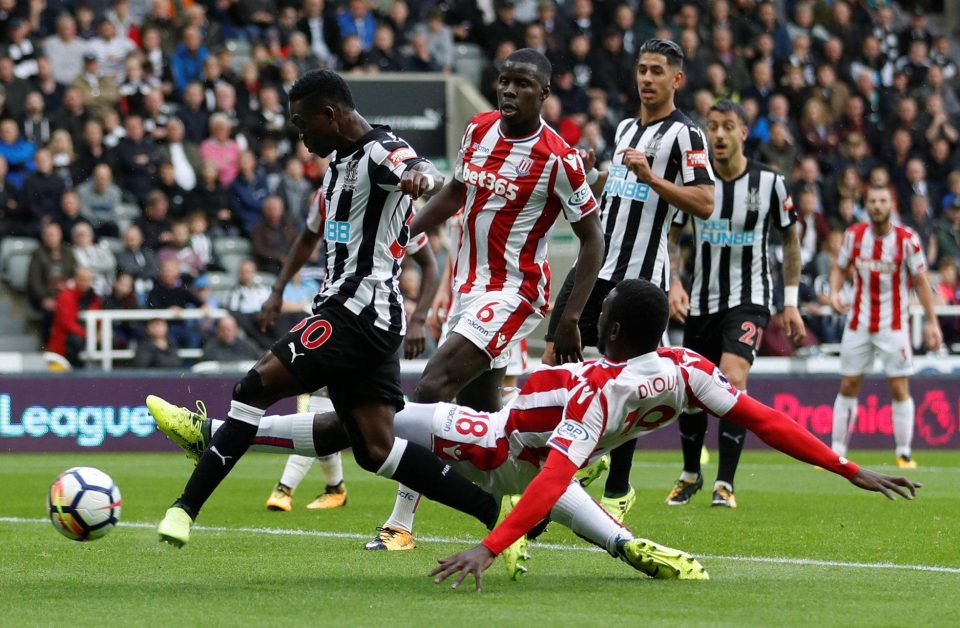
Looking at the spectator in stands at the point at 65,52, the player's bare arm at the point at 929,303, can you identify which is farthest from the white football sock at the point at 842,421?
the spectator in stands at the point at 65,52

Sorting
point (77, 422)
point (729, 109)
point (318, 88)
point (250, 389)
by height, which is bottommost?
point (77, 422)

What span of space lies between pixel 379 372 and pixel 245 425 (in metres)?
0.63

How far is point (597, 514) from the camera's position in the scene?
6.36 meters

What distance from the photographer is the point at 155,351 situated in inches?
643

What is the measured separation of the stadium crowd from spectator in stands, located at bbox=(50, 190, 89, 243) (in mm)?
24

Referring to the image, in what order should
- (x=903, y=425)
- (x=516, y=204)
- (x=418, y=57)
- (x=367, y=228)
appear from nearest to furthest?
1. (x=367, y=228)
2. (x=516, y=204)
3. (x=903, y=425)
4. (x=418, y=57)

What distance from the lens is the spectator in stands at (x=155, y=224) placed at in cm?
1723

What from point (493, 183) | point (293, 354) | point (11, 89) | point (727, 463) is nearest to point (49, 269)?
point (11, 89)

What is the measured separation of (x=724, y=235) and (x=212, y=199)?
340 inches

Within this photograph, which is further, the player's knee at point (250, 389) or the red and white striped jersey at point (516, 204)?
the red and white striped jersey at point (516, 204)

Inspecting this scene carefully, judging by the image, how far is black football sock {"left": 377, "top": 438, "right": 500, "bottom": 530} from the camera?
6.64 metres

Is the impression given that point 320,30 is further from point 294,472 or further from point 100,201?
point 294,472

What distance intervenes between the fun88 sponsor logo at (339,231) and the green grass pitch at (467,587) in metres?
1.43

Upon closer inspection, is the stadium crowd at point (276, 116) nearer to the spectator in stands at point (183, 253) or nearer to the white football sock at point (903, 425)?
the spectator in stands at point (183, 253)
